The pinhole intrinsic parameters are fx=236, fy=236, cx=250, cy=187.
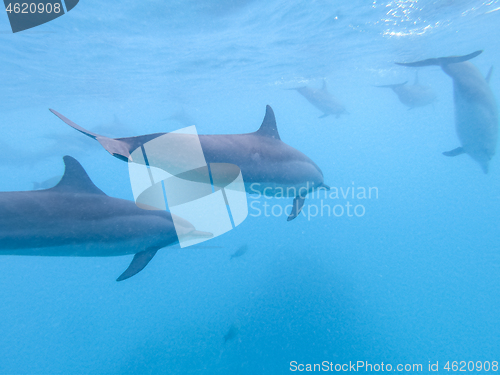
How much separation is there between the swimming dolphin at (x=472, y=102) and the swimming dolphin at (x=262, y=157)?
220 inches

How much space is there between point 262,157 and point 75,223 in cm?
309

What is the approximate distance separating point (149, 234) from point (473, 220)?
1181 cm

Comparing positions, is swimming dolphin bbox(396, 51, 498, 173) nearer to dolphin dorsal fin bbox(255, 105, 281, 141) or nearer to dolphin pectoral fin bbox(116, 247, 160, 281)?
dolphin dorsal fin bbox(255, 105, 281, 141)

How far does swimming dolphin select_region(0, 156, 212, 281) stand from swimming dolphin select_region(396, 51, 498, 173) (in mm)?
8836

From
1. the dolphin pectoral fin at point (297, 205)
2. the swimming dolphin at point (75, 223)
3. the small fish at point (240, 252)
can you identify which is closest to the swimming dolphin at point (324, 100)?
the small fish at point (240, 252)

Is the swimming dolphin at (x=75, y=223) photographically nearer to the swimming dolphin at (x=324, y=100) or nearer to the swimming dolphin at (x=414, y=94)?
the swimming dolphin at (x=324, y=100)

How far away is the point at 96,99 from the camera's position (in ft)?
107

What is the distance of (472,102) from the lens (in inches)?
297

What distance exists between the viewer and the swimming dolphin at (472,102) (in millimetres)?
7496

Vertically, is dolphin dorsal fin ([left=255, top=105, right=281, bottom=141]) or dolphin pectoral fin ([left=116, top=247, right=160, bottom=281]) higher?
dolphin dorsal fin ([left=255, top=105, right=281, bottom=141])

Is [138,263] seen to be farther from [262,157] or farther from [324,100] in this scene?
[324,100]

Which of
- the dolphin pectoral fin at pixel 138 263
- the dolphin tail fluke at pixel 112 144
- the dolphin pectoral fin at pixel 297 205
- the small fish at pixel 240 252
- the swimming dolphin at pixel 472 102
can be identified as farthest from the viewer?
the small fish at pixel 240 252

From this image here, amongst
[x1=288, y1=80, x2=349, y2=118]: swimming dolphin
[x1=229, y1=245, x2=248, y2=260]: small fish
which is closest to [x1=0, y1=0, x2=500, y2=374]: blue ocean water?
[x1=229, y1=245, x2=248, y2=260]: small fish

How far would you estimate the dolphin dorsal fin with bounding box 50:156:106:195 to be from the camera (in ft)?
11.6
